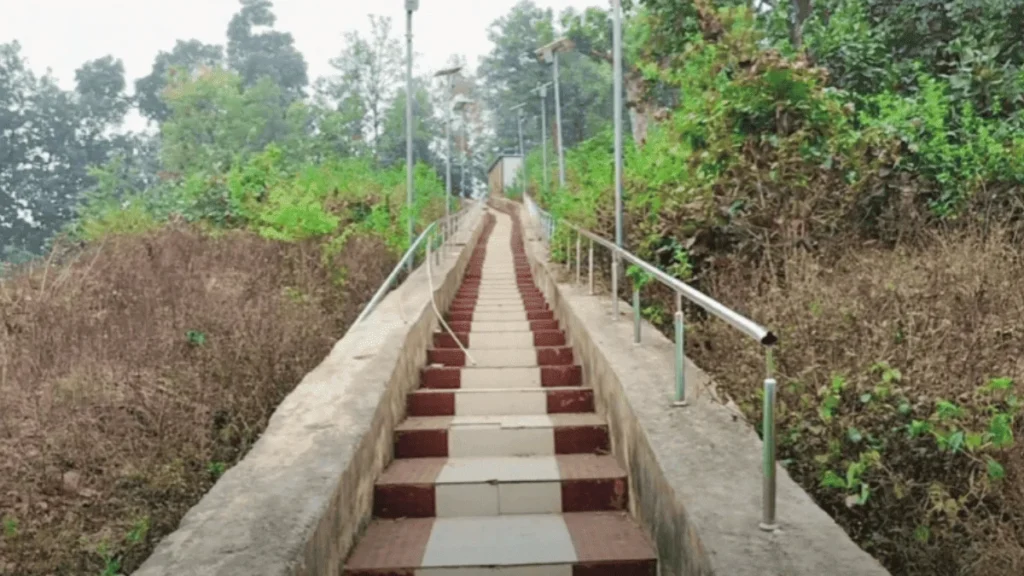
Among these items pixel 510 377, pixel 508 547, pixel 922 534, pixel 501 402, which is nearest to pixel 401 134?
pixel 510 377

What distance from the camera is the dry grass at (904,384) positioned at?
134 inches

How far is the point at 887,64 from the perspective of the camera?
41.2ft

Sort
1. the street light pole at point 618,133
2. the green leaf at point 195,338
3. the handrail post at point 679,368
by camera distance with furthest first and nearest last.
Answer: the street light pole at point 618,133 → the green leaf at point 195,338 → the handrail post at point 679,368

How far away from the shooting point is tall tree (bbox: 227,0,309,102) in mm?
85250

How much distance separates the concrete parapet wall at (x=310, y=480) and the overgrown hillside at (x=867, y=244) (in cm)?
210

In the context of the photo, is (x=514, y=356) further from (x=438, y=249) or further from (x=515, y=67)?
(x=515, y=67)

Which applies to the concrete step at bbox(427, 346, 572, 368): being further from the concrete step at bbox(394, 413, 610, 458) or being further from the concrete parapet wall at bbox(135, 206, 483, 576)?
the concrete step at bbox(394, 413, 610, 458)

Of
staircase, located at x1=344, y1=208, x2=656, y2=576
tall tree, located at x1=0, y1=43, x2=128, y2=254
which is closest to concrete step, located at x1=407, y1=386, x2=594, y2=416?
staircase, located at x1=344, y1=208, x2=656, y2=576

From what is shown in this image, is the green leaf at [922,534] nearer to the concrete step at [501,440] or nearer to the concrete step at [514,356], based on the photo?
the concrete step at [501,440]

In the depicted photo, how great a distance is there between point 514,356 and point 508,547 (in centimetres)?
330

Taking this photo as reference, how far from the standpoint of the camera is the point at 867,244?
24.3ft

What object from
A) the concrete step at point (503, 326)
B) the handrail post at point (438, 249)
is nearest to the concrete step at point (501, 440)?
the concrete step at point (503, 326)

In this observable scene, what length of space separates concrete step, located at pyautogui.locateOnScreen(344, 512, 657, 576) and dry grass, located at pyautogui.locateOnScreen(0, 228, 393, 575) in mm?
1048

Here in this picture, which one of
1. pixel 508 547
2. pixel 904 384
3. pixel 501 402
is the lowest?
pixel 508 547
